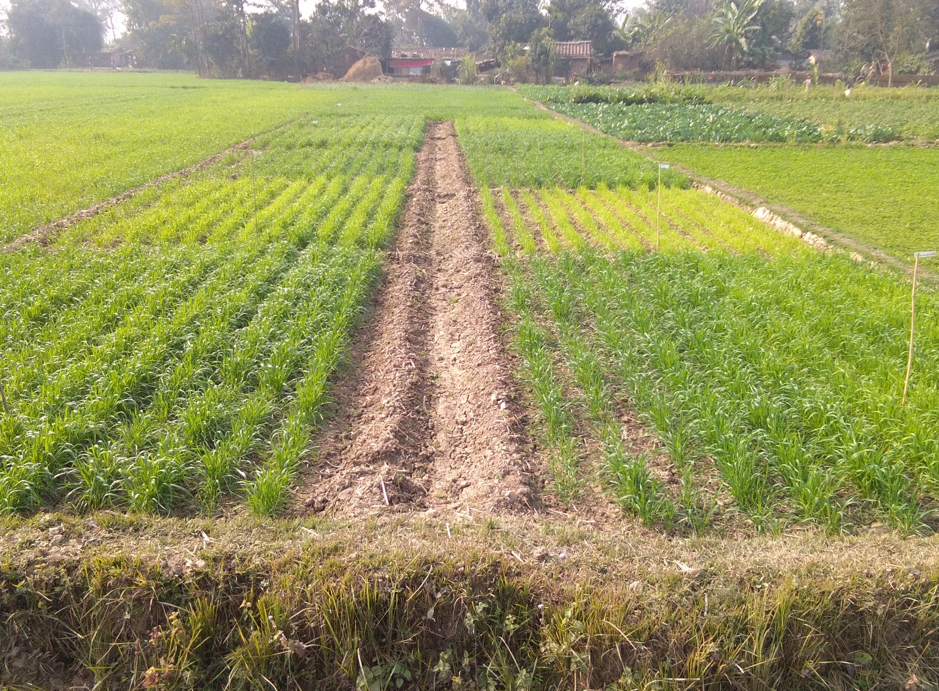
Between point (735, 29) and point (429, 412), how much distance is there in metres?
55.8

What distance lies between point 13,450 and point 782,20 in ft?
200

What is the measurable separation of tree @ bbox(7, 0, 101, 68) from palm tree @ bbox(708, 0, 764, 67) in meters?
68.5

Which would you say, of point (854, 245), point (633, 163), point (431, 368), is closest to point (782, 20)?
point (633, 163)

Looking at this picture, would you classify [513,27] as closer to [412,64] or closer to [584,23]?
[584,23]

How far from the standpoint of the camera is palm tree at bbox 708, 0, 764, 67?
49594 mm

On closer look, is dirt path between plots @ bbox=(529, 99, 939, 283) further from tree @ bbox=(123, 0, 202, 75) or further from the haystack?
tree @ bbox=(123, 0, 202, 75)

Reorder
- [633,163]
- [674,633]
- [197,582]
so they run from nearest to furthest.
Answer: [674,633], [197,582], [633,163]

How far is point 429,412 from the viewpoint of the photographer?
5.27 metres

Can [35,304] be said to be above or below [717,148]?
below

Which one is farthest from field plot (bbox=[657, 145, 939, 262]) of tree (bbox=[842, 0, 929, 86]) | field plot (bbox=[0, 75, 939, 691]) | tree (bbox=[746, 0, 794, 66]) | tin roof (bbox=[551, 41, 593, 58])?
tin roof (bbox=[551, 41, 593, 58])

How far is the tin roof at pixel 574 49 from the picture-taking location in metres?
55.7

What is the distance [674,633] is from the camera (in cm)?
298

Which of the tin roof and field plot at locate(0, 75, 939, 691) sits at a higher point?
the tin roof

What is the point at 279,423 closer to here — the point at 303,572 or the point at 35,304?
the point at 303,572
